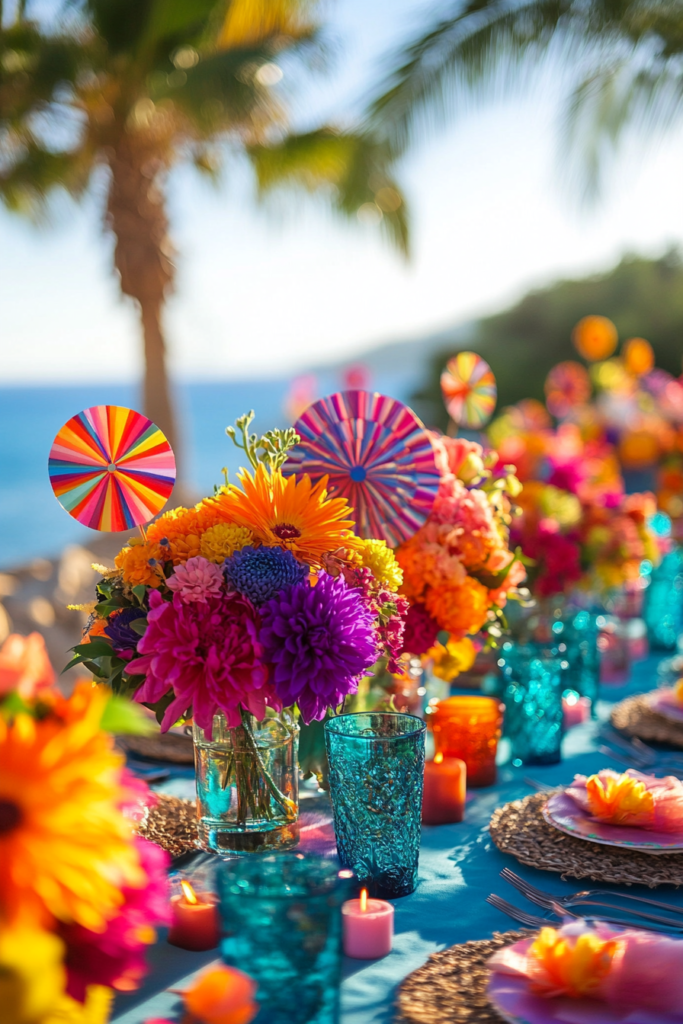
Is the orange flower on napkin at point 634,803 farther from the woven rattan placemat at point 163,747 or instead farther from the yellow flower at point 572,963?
the woven rattan placemat at point 163,747

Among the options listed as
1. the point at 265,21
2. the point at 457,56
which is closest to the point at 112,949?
the point at 457,56

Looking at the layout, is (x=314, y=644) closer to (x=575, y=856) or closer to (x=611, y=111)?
(x=575, y=856)

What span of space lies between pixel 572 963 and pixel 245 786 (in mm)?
457

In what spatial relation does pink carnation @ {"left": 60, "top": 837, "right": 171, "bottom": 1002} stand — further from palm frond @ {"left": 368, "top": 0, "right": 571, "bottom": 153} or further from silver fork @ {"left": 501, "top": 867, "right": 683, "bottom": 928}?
palm frond @ {"left": 368, "top": 0, "right": 571, "bottom": 153}

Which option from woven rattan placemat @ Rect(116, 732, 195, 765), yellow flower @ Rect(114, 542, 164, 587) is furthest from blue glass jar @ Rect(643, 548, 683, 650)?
yellow flower @ Rect(114, 542, 164, 587)

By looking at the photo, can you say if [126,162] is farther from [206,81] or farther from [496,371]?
[496,371]

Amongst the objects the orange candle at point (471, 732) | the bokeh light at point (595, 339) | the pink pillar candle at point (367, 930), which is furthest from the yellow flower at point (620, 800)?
the bokeh light at point (595, 339)

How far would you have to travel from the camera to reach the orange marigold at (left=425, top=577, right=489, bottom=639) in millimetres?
1272

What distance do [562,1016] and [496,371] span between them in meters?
12.8

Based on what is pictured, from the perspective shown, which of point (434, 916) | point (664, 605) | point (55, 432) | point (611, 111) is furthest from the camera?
point (55, 432)

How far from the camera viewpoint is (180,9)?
14.8 feet

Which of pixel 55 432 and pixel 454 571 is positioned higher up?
pixel 55 432

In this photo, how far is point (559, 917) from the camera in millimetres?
967

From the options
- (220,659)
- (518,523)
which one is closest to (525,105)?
(518,523)
